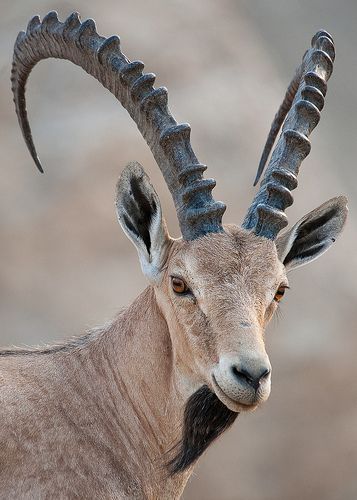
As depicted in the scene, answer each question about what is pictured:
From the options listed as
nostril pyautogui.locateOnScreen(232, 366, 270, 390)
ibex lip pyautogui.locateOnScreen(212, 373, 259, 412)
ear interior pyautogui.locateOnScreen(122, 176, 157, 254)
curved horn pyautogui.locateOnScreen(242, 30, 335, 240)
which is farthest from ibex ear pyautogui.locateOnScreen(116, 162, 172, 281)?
nostril pyautogui.locateOnScreen(232, 366, 270, 390)

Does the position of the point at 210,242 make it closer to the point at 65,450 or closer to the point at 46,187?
the point at 65,450

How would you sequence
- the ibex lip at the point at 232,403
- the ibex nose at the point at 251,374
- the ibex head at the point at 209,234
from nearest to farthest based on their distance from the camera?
the ibex nose at the point at 251,374, the ibex lip at the point at 232,403, the ibex head at the point at 209,234

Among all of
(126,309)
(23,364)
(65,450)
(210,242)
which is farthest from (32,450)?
(210,242)

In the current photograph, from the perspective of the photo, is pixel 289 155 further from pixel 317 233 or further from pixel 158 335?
pixel 158 335

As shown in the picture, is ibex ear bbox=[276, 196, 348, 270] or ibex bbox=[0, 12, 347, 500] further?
ibex ear bbox=[276, 196, 348, 270]

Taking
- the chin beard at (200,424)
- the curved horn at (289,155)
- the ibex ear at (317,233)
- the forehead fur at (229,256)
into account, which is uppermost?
the curved horn at (289,155)

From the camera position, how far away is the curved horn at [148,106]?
6.28 m

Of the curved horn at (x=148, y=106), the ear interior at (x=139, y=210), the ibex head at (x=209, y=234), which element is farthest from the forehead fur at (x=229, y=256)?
the ear interior at (x=139, y=210)

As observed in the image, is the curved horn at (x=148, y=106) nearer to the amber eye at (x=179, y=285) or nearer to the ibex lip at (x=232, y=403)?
the amber eye at (x=179, y=285)

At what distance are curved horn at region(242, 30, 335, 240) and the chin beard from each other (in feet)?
3.84

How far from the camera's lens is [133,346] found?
6.66 metres

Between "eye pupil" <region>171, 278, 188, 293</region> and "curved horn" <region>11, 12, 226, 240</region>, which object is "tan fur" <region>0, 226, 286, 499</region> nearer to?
"eye pupil" <region>171, 278, 188, 293</region>

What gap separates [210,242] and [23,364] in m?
1.80

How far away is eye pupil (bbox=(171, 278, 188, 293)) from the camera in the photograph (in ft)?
19.6
